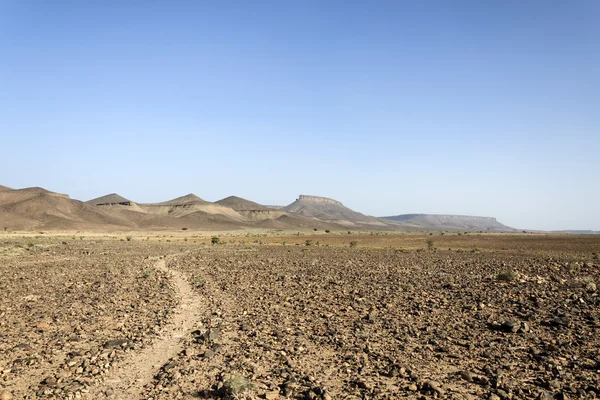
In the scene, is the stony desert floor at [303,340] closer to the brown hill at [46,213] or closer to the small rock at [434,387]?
the small rock at [434,387]

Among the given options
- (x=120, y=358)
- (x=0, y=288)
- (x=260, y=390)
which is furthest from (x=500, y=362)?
(x=0, y=288)

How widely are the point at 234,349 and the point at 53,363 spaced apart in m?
3.20

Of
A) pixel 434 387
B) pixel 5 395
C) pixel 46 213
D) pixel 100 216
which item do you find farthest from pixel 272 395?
pixel 100 216

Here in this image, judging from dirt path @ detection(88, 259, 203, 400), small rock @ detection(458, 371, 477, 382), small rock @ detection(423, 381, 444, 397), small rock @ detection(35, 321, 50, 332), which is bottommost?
dirt path @ detection(88, 259, 203, 400)

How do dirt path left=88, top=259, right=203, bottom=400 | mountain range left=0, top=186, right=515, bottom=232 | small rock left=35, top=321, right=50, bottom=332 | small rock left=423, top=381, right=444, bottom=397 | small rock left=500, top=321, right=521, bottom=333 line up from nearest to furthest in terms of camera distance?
small rock left=423, top=381, right=444, bottom=397
dirt path left=88, top=259, right=203, bottom=400
small rock left=500, top=321, right=521, bottom=333
small rock left=35, top=321, right=50, bottom=332
mountain range left=0, top=186, right=515, bottom=232

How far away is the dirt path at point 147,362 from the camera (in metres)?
6.61

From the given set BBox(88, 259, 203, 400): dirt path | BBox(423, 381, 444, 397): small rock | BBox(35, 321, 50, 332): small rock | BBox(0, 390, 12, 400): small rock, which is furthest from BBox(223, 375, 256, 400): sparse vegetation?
BBox(35, 321, 50, 332): small rock

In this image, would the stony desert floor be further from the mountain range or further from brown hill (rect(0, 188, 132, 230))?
brown hill (rect(0, 188, 132, 230))

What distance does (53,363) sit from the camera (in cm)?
781

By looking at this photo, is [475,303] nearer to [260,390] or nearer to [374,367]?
[374,367]

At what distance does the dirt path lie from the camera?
260 inches

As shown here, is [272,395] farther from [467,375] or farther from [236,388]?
[467,375]

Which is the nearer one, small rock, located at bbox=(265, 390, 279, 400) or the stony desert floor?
small rock, located at bbox=(265, 390, 279, 400)

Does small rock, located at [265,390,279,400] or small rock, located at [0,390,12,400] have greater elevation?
small rock, located at [265,390,279,400]
